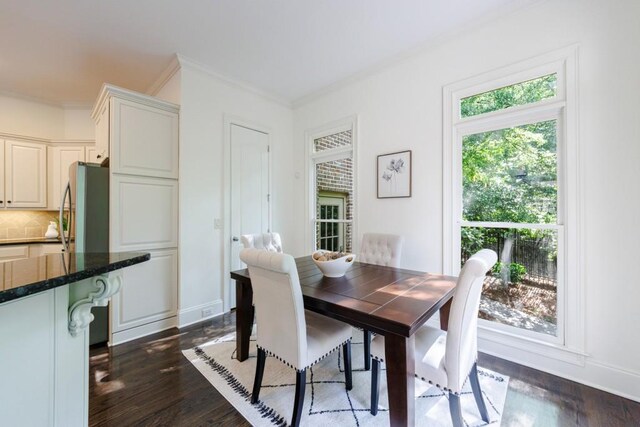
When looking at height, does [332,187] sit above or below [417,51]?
below

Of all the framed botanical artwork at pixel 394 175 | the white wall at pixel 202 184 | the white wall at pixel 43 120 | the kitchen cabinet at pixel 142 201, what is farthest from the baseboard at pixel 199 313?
the white wall at pixel 43 120

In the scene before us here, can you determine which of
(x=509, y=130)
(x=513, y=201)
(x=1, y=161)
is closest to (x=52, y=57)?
(x=1, y=161)

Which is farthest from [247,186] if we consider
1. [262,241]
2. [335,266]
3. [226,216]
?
[335,266]

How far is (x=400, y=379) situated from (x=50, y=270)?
4.72 feet

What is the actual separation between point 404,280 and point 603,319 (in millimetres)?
1382

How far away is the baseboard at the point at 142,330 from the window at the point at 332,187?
6.53 feet

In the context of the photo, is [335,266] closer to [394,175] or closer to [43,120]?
[394,175]

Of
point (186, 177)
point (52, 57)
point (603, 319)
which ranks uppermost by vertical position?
point (52, 57)

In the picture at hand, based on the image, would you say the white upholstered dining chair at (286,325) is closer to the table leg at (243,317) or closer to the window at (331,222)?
the table leg at (243,317)

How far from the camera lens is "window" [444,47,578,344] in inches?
81.0

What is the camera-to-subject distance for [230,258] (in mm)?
3363

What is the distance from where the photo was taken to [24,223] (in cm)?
383

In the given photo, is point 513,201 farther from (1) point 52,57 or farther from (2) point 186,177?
(1) point 52,57

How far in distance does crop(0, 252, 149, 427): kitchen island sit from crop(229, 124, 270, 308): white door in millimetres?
2323
